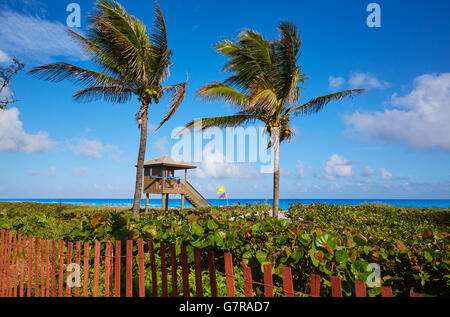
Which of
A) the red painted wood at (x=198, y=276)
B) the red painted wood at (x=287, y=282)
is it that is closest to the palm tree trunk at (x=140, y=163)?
the red painted wood at (x=198, y=276)

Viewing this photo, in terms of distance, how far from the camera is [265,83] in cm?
1170

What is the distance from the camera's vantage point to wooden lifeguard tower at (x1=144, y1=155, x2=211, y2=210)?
866 inches

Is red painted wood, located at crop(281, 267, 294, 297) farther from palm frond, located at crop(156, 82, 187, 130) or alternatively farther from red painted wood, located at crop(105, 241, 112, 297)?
palm frond, located at crop(156, 82, 187, 130)

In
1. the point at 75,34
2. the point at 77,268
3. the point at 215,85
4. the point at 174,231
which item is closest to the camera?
the point at 77,268

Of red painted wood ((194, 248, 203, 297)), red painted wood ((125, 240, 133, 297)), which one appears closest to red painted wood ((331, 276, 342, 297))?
red painted wood ((194, 248, 203, 297))

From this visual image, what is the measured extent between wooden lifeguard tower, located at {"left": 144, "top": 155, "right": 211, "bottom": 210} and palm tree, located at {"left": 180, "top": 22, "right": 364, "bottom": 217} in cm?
1039

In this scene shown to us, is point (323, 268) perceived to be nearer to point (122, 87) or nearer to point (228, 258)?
point (228, 258)

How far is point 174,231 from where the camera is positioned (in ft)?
13.5

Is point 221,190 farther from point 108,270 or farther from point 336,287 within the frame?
point 336,287

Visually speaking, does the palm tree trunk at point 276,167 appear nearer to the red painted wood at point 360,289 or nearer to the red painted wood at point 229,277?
the red painted wood at point 229,277

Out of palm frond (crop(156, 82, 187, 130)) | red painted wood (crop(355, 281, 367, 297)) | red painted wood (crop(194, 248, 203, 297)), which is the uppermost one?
palm frond (crop(156, 82, 187, 130))

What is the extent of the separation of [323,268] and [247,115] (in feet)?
34.0

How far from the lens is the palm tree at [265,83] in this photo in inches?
413
